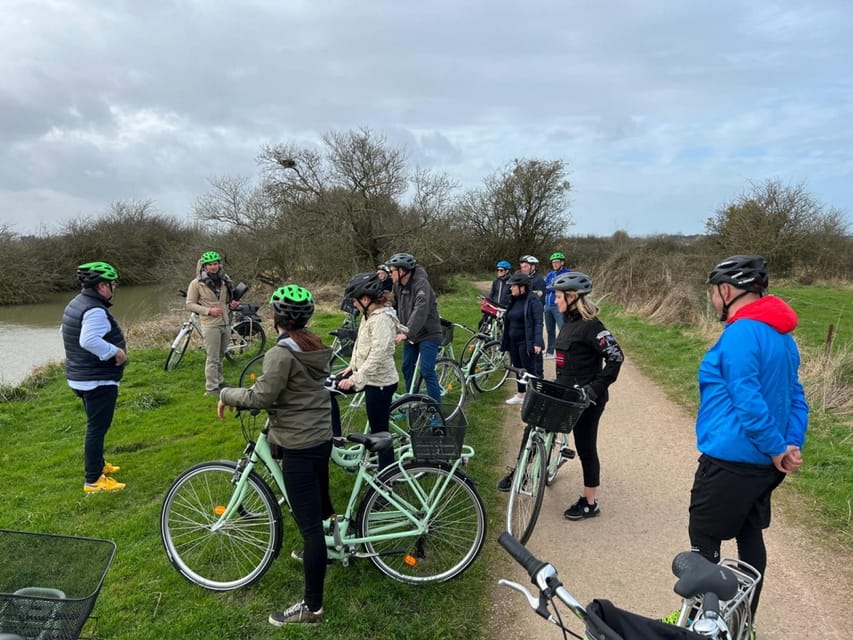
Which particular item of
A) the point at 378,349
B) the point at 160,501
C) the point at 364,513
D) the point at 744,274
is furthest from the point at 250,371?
the point at 744,274

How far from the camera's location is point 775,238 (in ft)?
80.1

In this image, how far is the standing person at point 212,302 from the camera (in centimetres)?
694

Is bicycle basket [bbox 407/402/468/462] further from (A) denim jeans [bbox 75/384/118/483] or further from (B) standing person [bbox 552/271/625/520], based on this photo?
(A) denim jeans [bbox 75/384/118/483]

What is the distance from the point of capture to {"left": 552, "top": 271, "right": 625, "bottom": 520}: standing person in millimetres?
3646

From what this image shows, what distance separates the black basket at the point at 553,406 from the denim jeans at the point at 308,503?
1.38 meters

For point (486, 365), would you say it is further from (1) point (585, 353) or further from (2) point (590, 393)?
(2) point (590, 393)

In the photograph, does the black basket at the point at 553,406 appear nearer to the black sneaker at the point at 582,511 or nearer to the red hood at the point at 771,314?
the black sneaker at the point at 582,511

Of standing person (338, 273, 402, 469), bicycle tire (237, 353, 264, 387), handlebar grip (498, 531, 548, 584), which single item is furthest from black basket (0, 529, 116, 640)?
bicycle tire (237, 353, 264, 387)

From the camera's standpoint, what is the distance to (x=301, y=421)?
2805 mm

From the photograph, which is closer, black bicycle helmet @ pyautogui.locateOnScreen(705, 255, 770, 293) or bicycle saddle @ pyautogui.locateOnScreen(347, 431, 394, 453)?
black bicycle helmet @ pyautogui.locateOnScreen(705, 255, 770, 293)

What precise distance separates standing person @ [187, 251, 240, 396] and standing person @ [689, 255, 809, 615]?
6.16 meters

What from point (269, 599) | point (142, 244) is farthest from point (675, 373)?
point (142, 244)

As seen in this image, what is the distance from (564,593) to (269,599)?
240cm

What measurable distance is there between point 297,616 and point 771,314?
2868 mm
